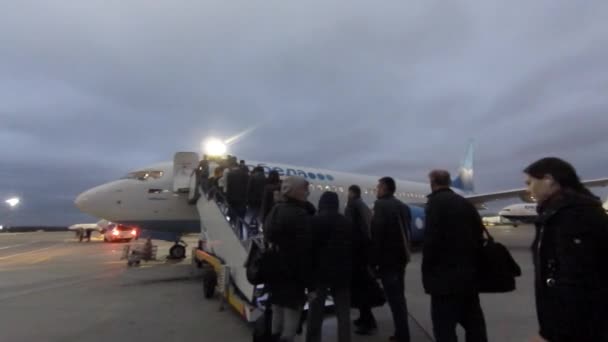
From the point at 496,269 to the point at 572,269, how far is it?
5.27ft

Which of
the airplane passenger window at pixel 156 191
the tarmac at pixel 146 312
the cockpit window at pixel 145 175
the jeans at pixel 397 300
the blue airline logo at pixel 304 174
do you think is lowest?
the tarmac at pixel 146 312

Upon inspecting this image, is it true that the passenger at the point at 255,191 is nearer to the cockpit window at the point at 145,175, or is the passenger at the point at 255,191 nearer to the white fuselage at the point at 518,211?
the cockpit window at the point at 145,175

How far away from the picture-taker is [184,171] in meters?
11.2

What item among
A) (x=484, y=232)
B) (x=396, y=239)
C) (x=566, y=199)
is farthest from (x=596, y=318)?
(x=396, y=239)

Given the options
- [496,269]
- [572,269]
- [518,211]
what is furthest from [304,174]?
[518,211]

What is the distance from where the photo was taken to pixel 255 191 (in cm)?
702

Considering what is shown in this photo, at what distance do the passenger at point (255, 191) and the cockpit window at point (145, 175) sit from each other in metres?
5.60

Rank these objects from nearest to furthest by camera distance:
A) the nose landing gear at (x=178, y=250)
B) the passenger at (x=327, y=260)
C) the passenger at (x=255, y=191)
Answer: the passenger at (x=327, y=260), the passenger at (x=255, y=191), the nose landing gear at (x=178, y=250)

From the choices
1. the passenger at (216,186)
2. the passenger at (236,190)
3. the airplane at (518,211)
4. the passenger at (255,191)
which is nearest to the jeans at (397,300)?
A: the passenger at (255,191)

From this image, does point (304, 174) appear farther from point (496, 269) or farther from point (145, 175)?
point (496, 269)

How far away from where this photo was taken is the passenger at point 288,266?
129 inches

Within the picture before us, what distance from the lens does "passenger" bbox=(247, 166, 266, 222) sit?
23.0 feet

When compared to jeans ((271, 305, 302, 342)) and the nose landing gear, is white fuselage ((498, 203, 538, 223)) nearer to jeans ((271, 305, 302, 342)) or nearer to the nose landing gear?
the nose landing gear

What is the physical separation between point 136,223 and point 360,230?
28.4 feet
